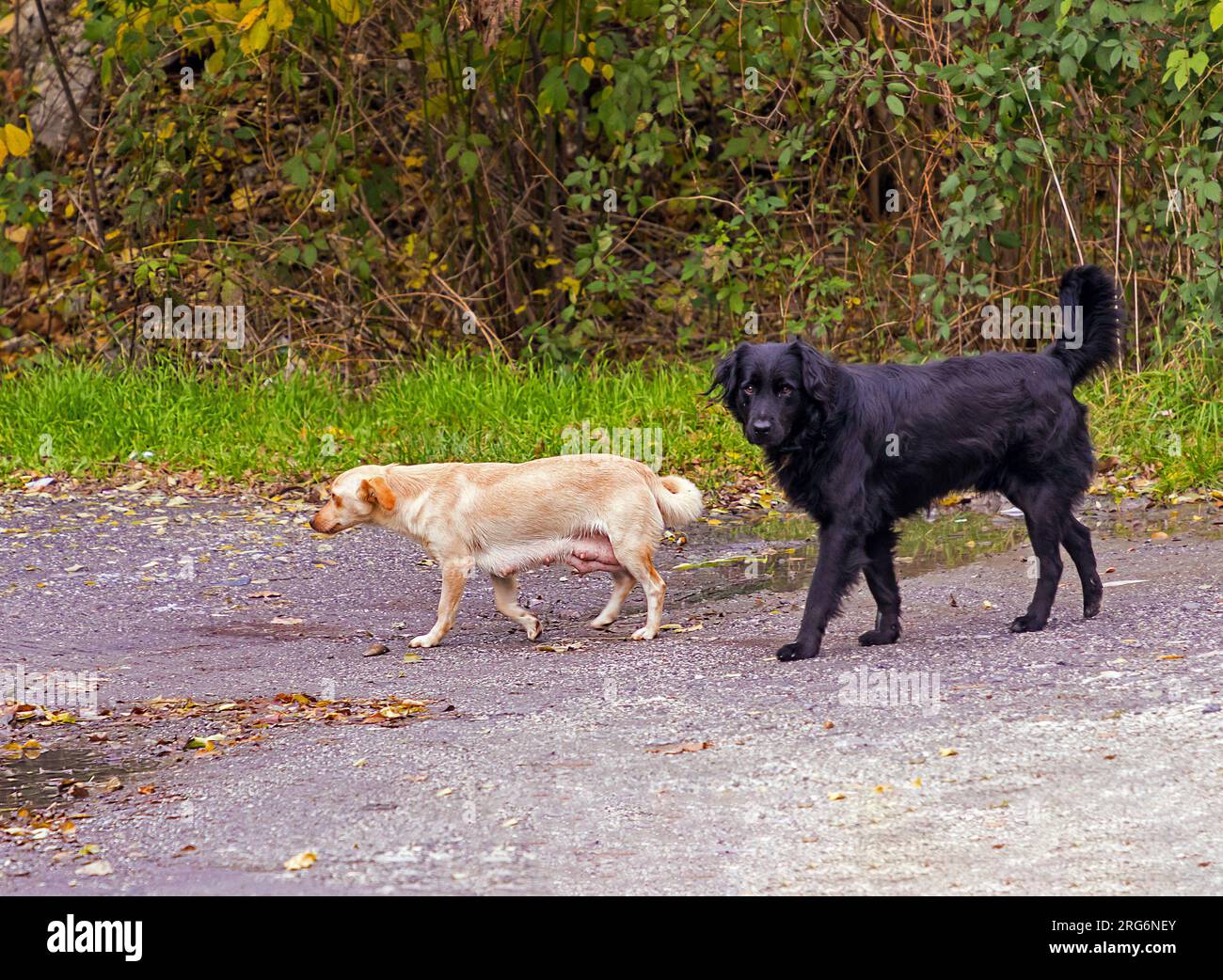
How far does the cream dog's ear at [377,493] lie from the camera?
22.9 ft

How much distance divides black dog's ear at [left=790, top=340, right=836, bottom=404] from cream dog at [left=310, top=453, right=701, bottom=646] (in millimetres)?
984

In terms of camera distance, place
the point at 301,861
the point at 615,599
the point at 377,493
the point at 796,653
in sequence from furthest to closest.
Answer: the point at 615,599 → the point at 377,493 → the point at 796,653 → the point at 301,861

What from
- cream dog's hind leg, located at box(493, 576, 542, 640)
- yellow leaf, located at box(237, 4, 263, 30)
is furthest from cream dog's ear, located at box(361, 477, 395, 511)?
yellow leaf, located at box(237, 4, 263, 30)

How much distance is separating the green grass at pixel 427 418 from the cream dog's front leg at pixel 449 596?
3324mm

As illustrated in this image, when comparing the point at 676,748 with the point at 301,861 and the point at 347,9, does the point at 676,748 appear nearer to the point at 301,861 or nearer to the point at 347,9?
the point at 301,861

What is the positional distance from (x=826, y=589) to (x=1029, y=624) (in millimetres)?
904

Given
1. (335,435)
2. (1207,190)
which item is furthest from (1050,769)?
(335,435)

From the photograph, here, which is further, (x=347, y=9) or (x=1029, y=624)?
(x=347, y=9)

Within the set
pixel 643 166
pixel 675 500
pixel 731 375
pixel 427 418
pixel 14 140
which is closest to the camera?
pixel 731 375

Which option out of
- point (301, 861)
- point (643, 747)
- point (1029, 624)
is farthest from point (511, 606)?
point (301, 861)

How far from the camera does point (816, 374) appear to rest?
6.40 metres

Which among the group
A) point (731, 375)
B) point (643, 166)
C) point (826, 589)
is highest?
point (643, 166)

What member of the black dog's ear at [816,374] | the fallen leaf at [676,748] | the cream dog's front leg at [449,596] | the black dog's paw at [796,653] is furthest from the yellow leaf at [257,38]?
the fallen leaf at [676,748]

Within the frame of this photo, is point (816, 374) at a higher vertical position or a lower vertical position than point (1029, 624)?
higher
